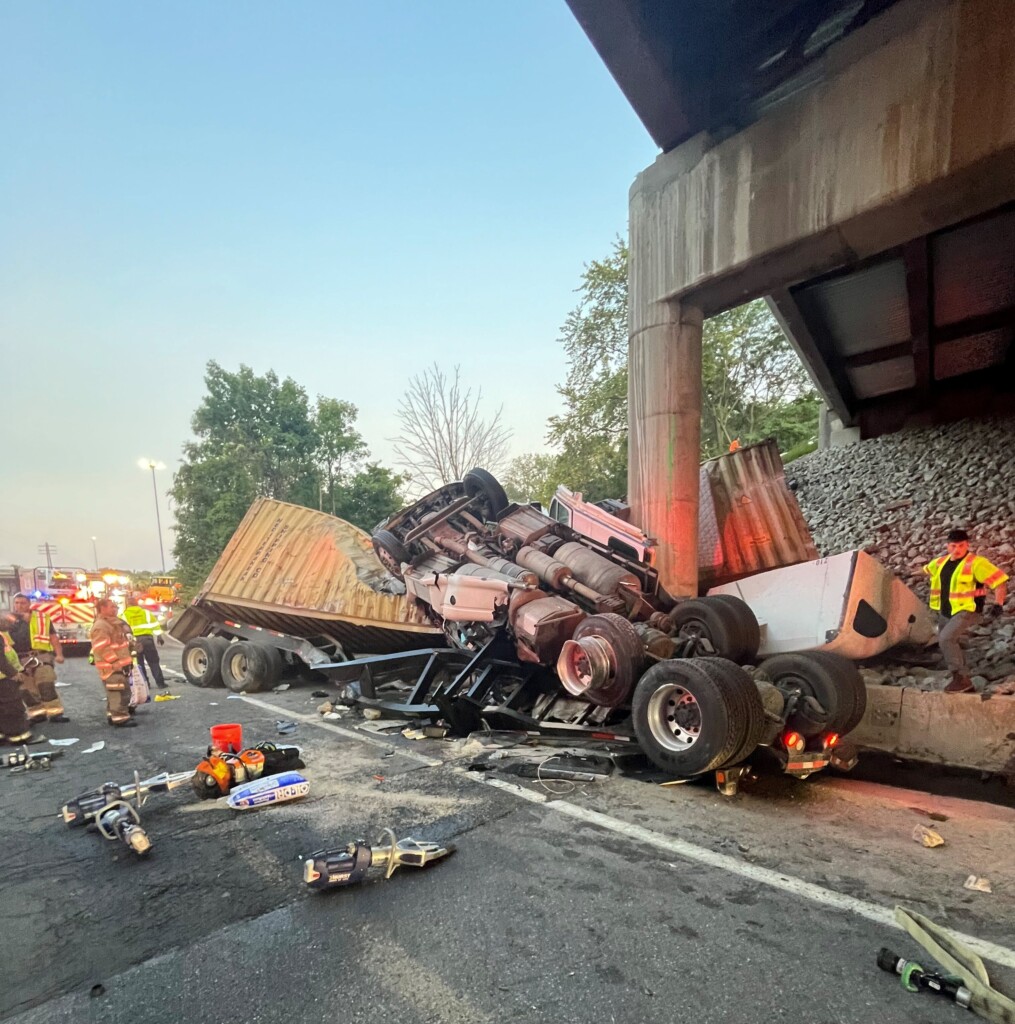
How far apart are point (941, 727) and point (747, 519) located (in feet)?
8.52

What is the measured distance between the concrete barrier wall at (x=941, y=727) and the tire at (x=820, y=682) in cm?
69

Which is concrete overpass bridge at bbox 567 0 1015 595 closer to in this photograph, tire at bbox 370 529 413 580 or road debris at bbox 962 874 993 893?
tire at bbox 370 529 413 580

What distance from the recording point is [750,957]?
81.0 inches

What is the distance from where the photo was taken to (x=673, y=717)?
381 cm

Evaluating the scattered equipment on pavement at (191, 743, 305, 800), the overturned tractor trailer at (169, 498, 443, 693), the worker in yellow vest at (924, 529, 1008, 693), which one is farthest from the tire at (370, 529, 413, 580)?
the worker in yellow vest at (924, 529, 1008, 693)

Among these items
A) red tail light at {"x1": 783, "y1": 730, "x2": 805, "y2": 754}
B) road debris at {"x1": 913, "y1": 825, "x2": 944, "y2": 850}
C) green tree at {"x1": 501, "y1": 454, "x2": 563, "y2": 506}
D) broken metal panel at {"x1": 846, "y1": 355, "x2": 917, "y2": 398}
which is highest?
green tree at {"x1": 501, "y1": 454, "x2": 563, "y2": 506}

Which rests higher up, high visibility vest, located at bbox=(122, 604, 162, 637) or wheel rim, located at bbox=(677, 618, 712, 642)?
wheel rim, located at bbox=(677, 618, 712, 642)

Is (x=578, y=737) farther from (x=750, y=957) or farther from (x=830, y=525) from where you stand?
(x=830, y=525)

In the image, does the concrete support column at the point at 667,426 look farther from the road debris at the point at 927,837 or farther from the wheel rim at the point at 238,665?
the wheel rim at the point at 238,665

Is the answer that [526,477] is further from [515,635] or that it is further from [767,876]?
[767,876]

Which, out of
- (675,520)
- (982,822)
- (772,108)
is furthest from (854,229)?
(982,822)

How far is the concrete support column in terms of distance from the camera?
7.09 m

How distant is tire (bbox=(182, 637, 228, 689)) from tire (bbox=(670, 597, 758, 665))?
21.7 ft

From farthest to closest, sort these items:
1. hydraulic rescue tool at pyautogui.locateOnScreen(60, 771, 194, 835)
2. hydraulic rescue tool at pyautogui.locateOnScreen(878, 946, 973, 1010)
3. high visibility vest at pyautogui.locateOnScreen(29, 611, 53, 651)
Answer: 1. high visibility vest at pyautogui.locateOnScreen(29, 611, 53, 651)
2. hydraulic rescue tool at pyautogui.locateOnScreen(60, 771, 194, 835)
3. hydraulic rescue tool at pyautogui.locateOnScreen(878, 946, 973, 1010)
